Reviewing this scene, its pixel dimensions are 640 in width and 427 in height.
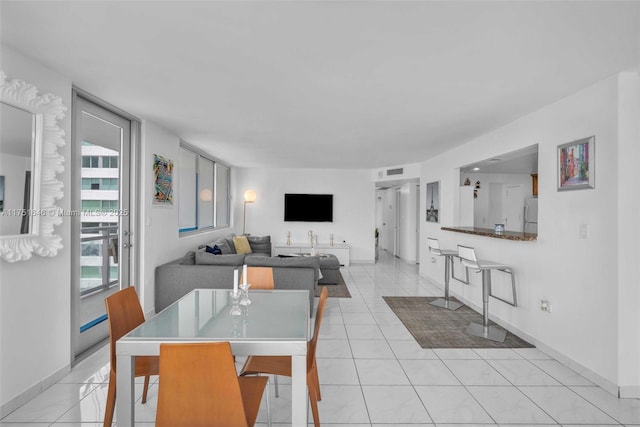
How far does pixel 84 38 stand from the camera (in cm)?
209

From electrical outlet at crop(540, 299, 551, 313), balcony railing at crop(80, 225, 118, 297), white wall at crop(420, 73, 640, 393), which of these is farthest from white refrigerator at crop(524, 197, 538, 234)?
balcony railing at crop(80, 225, 118, 297)

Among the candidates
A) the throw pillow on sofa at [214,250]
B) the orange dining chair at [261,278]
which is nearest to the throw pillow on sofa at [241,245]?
the throw pillow on sofa at [214,250]

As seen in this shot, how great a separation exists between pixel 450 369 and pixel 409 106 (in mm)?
2564

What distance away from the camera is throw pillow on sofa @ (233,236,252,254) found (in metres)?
6.98

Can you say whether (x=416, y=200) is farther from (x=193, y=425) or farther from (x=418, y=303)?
(x=193, y=425)

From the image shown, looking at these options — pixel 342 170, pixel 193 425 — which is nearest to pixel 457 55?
pixel 193 425

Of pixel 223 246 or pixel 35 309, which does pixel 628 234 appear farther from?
pixel 223 246

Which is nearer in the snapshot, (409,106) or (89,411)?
(89,411)

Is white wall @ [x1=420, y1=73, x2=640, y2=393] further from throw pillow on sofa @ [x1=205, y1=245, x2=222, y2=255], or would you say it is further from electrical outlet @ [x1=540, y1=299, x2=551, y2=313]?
throw pillow on sofa @ [x1=205, y1=245, x2=222, y2=255]

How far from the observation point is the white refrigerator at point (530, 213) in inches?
309

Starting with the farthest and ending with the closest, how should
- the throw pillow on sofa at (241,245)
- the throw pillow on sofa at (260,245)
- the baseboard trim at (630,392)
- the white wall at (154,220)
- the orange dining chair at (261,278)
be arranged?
the throw pillow on sofa at (260,245), the throw pillow on sofa at (241,245), the white wall at (154,220), the orange dining chair at (261,278), the baseboard trim at (630,392)

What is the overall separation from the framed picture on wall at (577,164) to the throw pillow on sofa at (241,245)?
5634 millimetres

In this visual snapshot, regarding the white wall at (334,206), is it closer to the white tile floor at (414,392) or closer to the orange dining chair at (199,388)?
the white tile floor at (414,392)

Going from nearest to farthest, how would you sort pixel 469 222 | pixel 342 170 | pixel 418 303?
pixel 418 303
pixel 469 222
pixel 342 170
